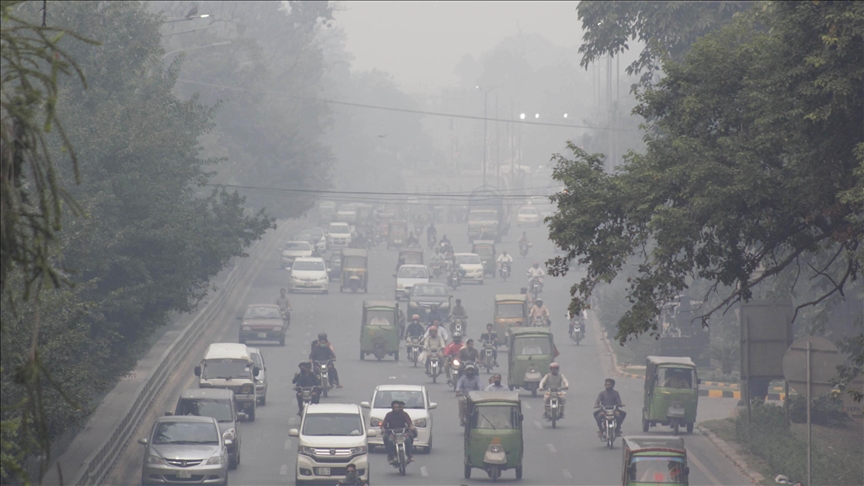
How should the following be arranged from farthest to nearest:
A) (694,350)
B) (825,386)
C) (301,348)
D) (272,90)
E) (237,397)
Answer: (272,90)
(301,348)
(694,350)
(237,397)
(825,386)

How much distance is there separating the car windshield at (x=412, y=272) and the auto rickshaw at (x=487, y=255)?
439 inches

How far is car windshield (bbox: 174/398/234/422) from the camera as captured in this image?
25.9 metres

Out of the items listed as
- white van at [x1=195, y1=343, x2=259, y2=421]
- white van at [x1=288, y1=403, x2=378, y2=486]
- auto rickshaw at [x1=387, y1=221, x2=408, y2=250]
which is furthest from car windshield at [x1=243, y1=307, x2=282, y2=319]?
auto rickshaw at [x1=387, y1=221, x2=408, y2=250]

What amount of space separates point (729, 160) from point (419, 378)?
2266cm

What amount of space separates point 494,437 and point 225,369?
414 inches

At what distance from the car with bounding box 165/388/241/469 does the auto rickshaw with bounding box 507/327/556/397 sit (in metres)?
10.9

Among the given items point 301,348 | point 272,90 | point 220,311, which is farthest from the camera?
point 272,90

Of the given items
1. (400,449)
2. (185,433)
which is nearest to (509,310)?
(400,449)

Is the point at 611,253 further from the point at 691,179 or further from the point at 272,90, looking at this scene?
the point at 272,90

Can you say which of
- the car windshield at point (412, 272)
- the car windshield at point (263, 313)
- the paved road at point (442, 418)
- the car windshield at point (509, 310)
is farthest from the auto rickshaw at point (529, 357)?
the car windshield at point (412, 272)

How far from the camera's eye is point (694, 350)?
41.2 m

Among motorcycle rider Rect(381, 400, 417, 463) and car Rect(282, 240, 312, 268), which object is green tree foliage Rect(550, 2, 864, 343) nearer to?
motorcycle rider Rect(381, 400, 417, 463)

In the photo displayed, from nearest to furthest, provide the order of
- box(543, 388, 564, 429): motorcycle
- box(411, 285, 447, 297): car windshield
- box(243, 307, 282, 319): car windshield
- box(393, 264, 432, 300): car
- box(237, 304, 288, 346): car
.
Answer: box(543, 388, 564, 429): motorcycle < box(237, 304, 288, 346): car < box(243, 307, 282, 319): car windshield < box(411, 285, 447, 297): car windshield < box(393, 264, 432, 300): car

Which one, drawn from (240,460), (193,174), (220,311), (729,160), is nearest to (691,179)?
(729,160)
